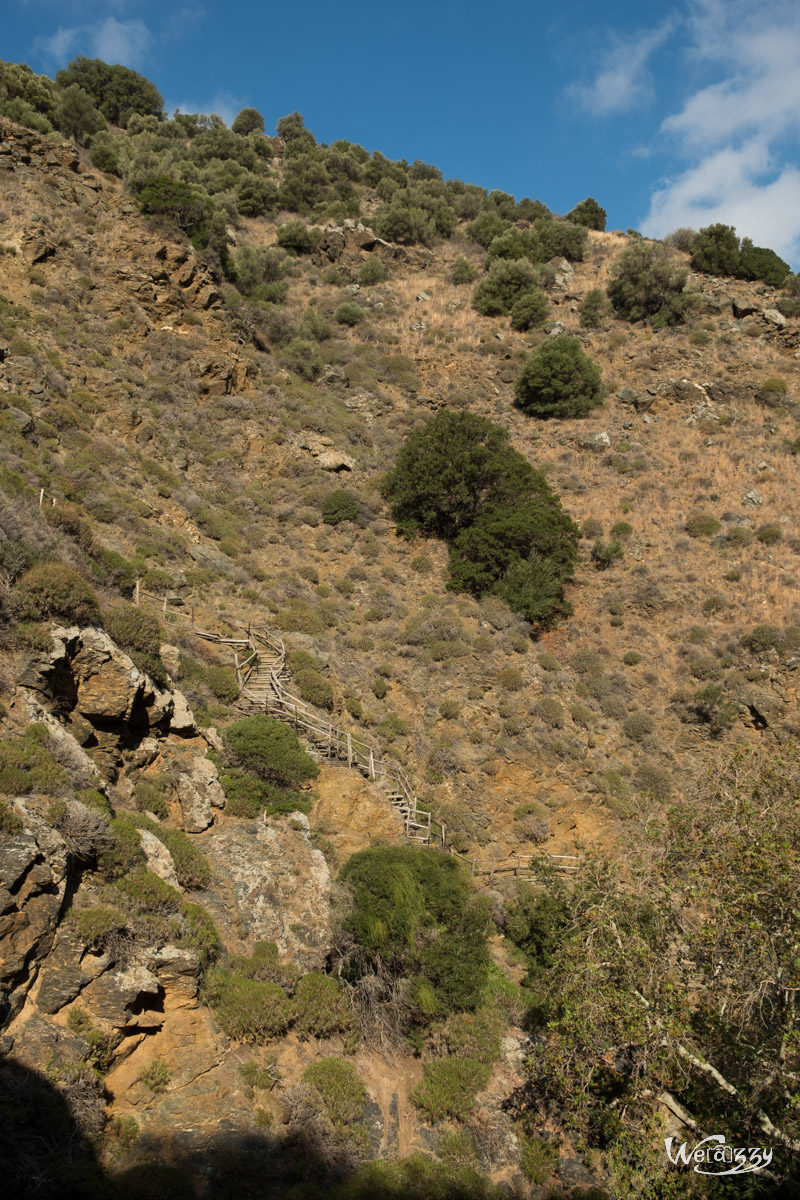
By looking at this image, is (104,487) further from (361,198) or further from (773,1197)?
(361,198)

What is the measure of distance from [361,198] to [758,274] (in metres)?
34.2

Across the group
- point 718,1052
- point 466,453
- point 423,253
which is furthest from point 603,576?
point 423,253

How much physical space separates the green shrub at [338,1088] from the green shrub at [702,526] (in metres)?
26.2

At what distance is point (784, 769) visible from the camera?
859 centimetres

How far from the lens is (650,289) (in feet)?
137

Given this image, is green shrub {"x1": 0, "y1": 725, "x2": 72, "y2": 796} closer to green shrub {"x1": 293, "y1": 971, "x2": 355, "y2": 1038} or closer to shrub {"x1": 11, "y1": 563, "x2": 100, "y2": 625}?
shrub {"x1": 11, "y1": 563, "x2": 100, "y2": 625}

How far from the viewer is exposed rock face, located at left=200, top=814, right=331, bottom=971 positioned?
10.6 meters

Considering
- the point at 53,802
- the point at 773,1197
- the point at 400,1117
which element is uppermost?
the point at 773,1197

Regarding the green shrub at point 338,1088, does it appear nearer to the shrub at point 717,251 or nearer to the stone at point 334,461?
the stone at point 334,461

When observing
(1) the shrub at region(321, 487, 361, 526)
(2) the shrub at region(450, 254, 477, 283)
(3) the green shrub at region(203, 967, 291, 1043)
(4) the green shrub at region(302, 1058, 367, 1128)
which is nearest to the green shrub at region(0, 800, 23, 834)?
(3) the green shrub at region(203, 967, 291, 1043)

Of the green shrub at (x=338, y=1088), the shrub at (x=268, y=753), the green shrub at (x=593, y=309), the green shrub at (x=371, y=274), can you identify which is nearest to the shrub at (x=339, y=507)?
the shrub at (x=268, y=753)

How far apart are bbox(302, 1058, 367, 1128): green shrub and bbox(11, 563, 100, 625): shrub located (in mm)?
8199

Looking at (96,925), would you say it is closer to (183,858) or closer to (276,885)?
(183,858)

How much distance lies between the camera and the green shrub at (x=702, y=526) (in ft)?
93.0
